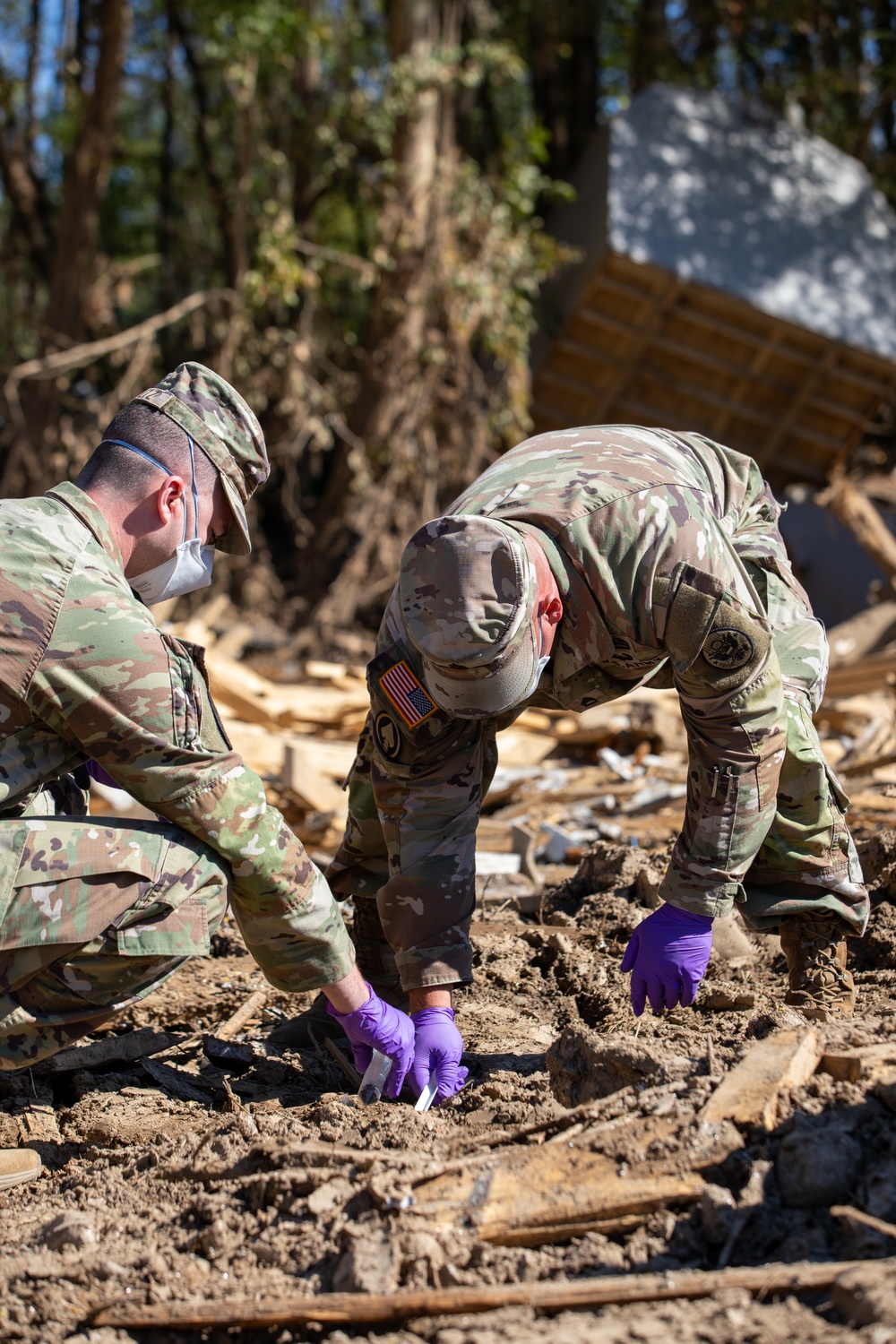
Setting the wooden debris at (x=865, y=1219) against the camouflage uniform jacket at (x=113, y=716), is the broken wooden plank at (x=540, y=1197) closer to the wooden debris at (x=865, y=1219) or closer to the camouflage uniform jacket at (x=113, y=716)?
the wooden debris at (x=865, y=1219)

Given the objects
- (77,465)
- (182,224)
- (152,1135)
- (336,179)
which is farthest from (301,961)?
A: (182,224)

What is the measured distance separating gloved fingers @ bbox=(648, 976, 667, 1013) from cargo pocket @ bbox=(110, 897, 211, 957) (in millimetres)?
1048

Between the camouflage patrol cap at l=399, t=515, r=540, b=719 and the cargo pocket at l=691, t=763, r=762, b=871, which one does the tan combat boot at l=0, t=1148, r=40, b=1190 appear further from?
the cargo pocket at l=691, t=763, r=762, b=871

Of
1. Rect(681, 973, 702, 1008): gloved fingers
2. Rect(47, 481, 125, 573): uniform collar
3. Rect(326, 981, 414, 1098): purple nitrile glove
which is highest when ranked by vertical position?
Rect(47, 481, 125, 573): uniform collar

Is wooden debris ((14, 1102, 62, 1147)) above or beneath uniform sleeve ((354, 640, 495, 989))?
beneath

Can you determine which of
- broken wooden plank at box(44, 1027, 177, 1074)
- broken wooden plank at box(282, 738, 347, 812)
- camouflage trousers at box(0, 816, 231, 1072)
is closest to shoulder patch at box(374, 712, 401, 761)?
camouflage trousers at box(0, 816, 231, 1072)

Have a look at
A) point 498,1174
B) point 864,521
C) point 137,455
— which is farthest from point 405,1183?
point 864,521

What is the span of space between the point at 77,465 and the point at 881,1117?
872 centimetres

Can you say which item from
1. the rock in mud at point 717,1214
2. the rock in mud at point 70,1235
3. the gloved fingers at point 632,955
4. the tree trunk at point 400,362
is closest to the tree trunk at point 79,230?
the tree trunk at point 400,362

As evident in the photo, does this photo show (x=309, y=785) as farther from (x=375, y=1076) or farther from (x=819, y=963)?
(x=819, y=963)

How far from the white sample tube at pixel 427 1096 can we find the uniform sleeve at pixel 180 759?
1.13ft

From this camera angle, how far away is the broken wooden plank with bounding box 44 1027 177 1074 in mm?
2984

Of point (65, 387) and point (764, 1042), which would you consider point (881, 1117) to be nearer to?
point (764, 1042)

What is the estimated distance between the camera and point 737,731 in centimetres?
265
